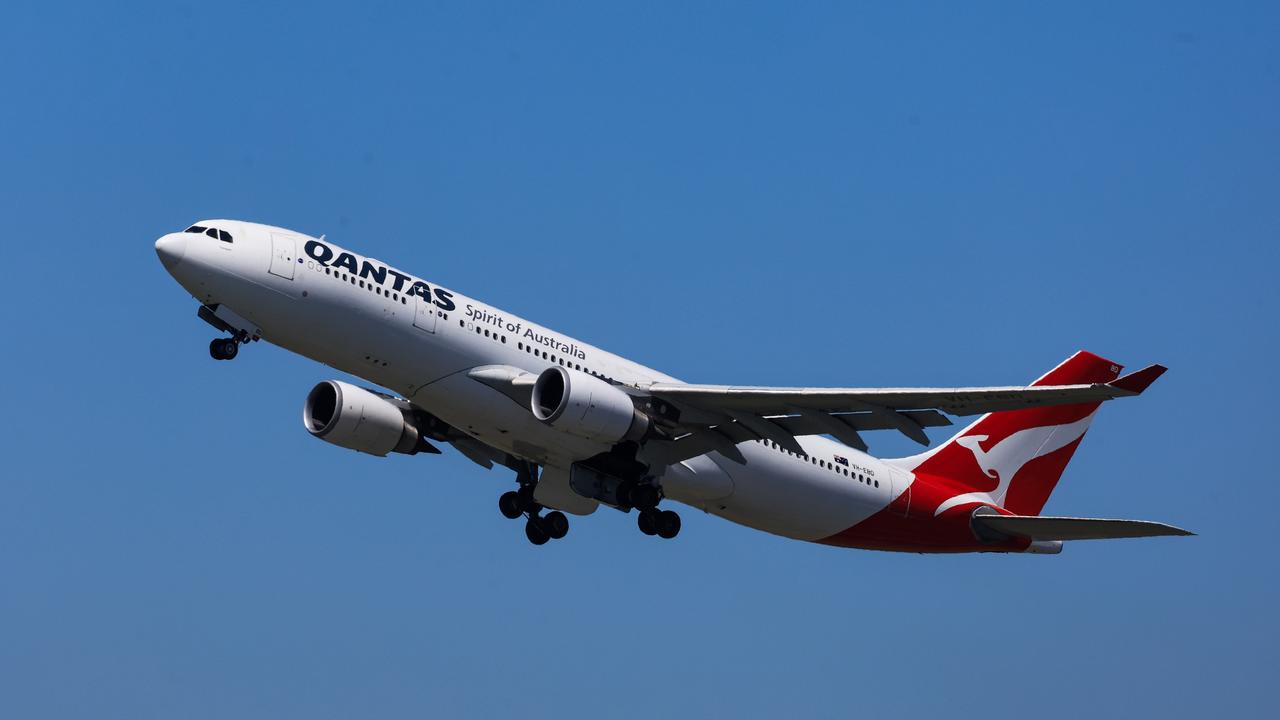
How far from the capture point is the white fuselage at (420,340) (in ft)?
106

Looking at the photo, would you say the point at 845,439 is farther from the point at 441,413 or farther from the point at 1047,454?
the point at 1047,454

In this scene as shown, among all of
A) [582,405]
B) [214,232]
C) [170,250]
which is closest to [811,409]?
[582,405]

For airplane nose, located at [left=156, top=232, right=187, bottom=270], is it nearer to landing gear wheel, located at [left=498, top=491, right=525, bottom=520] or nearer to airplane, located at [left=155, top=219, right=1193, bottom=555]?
airplane, located at [left=155, top=219, right=1193, bottom=555]

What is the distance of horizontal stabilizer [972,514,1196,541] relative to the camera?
35062 mm

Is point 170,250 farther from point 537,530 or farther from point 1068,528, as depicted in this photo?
point 1068,528

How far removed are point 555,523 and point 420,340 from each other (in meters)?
8.57

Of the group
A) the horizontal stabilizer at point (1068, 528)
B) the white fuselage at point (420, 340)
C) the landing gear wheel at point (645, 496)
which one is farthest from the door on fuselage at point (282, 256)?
the horizontal stabilizer at point (1068, 528)

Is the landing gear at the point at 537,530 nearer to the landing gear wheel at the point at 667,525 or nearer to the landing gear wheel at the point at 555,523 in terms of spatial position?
the landing gear wheel at the point at 555,523

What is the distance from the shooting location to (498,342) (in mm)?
34438

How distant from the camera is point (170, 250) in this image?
105ft

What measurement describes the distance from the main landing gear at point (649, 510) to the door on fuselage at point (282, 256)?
8.74m

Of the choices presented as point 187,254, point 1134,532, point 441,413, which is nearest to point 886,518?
point 1134,532

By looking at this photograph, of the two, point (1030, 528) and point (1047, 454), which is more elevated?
point (1047, 454)

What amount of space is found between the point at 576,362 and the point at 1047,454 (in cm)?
1471
